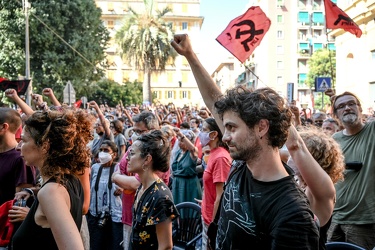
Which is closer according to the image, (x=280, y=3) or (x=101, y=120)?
(x=101, y=120)

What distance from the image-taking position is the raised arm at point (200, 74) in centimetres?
293

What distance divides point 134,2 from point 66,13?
2202 inches

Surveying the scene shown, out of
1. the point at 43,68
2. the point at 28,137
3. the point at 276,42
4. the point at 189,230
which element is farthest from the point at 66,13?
the point at 276,42

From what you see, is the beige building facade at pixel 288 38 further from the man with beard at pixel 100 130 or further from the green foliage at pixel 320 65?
the man with beard at pixel 100 130

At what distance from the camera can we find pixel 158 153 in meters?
3.90

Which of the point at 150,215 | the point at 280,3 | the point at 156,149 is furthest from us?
the point at 280,3

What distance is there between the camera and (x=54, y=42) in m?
26.1

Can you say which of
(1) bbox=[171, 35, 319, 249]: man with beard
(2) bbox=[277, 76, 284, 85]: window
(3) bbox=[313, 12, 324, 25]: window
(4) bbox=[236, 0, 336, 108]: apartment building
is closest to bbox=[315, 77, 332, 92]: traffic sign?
(1) bbox=[171, 35, 319, 249]: man with beard

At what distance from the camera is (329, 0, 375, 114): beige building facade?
898 inches

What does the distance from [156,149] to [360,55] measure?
2305 centimetres

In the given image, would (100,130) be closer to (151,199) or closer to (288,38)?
(151,199)

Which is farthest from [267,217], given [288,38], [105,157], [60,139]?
[288,38]

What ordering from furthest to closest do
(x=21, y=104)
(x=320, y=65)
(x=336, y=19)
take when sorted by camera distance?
(x=320, y=65)
(x=336, y=19)
(x=21, y=104)

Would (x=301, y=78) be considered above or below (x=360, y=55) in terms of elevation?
above
